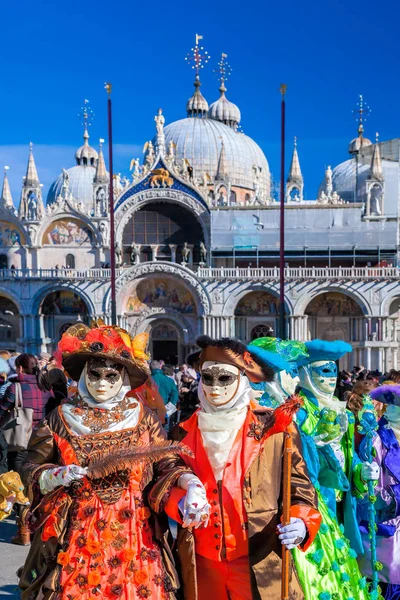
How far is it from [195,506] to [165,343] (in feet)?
77.8

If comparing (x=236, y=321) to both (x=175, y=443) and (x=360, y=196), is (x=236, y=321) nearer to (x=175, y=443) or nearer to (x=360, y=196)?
(x=360, y=196)

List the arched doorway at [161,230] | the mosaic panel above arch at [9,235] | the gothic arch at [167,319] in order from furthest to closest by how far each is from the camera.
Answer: the mosaic panel above arch at [9,235], the arched doorway at [161,230], the gothic arch at [167,319]

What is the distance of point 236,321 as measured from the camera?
2589 centimetres

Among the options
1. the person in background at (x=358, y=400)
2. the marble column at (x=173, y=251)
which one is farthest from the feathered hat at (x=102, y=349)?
the marble column at (x=173, y=251)

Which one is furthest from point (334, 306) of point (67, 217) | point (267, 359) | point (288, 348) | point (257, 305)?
point (267, 359)

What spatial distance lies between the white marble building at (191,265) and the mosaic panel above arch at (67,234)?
0.15 ft

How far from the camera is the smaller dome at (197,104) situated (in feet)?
128

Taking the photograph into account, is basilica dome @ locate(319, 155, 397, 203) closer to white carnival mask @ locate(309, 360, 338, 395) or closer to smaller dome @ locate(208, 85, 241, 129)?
smaller dome @ locate(208, 85, 241, 129)

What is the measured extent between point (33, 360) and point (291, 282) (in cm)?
1897

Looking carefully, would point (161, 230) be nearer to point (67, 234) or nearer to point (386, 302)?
point (67, 234)

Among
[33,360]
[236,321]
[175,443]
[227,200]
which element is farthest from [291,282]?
[175,443]

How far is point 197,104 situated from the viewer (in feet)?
128

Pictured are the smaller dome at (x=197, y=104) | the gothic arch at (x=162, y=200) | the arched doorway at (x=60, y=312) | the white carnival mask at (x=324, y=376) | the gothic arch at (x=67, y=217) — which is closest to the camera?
the white carnival mask at (x=324, y=376)

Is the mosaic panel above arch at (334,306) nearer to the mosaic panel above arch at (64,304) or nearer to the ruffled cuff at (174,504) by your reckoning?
the mosaic panel above arch at (64,304)
